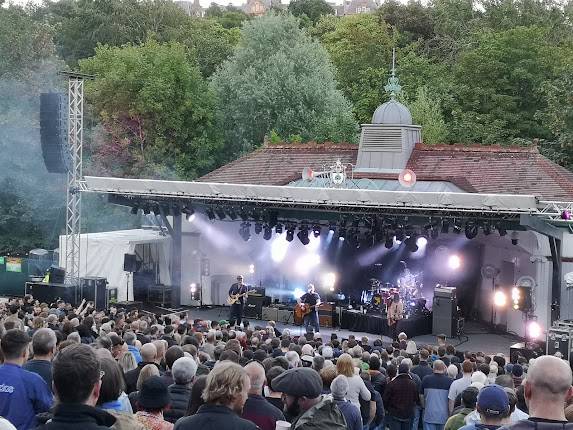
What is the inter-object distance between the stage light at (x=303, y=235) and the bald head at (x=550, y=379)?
764 inches

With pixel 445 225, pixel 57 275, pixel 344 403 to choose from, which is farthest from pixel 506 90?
pixel 344 403

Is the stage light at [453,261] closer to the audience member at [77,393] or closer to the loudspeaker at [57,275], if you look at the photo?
the loudspeaker at [57,275]

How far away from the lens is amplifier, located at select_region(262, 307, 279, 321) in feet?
77.4

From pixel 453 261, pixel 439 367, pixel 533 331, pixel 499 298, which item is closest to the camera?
pixel 439 367

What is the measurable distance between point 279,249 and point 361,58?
28.3m

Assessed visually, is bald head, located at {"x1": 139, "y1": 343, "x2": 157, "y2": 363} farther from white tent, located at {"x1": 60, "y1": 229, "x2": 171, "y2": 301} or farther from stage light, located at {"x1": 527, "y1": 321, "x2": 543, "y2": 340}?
white tent, located at {"x1": 60, "y1": 229, "x2": 171, "y2": 301}

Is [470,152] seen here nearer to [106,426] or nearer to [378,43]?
[106,426]

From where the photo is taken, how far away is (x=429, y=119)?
1649 inches

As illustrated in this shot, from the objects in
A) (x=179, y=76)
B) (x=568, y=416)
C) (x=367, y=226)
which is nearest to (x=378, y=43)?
(x=179, y=76)

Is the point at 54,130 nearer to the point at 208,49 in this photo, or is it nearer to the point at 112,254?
the point at 112,254

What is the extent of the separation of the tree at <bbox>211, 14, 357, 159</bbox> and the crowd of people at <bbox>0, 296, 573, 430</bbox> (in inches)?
1062

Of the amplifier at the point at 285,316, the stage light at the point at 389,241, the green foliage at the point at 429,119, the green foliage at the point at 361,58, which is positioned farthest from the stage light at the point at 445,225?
the green foliage at the point at 361,58

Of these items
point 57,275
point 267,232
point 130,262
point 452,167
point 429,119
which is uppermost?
point 429,119

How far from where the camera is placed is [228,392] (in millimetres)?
4840
